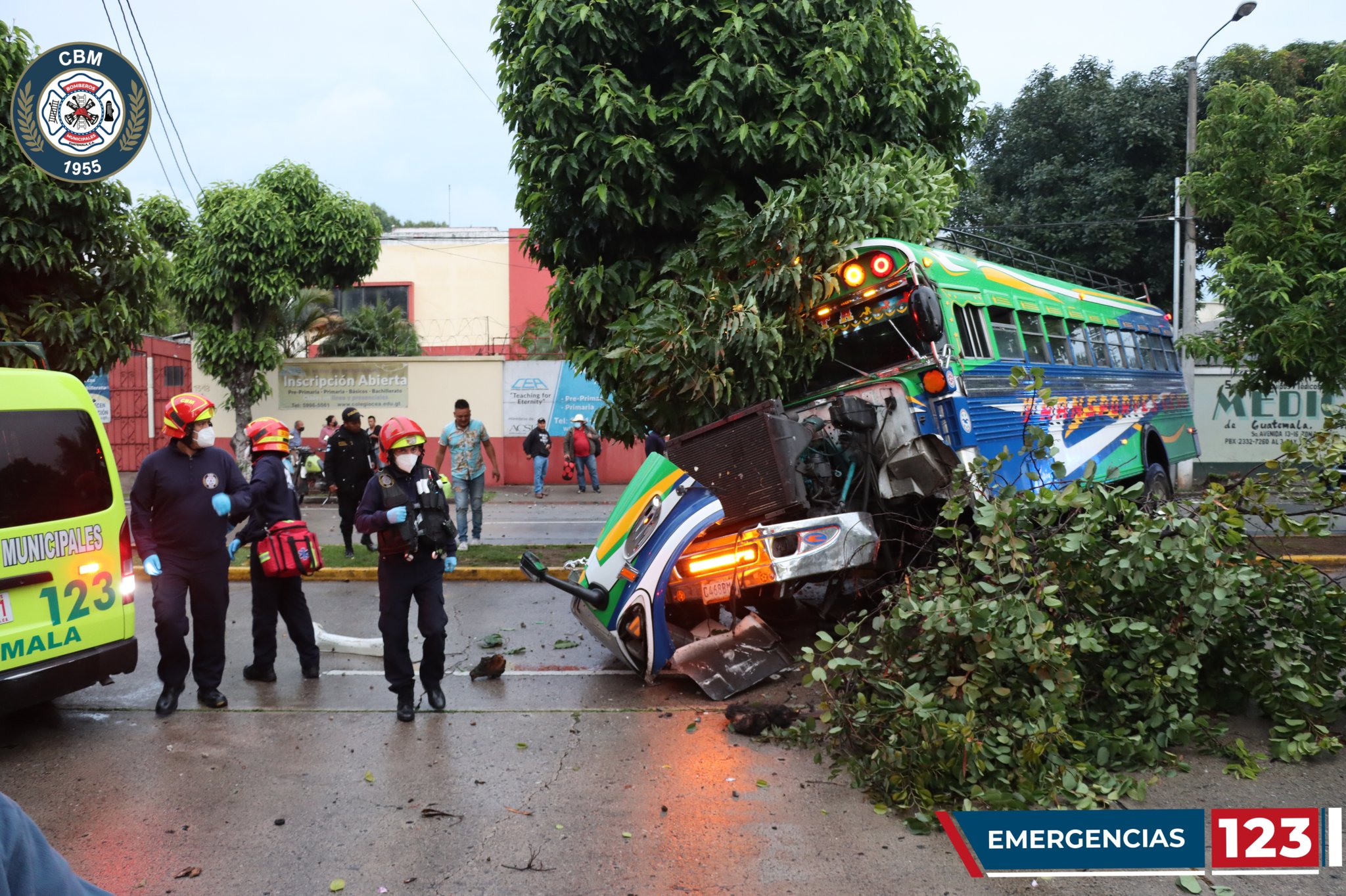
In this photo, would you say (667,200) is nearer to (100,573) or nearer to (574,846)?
(100,573)

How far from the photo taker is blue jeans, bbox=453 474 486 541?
1210 cm

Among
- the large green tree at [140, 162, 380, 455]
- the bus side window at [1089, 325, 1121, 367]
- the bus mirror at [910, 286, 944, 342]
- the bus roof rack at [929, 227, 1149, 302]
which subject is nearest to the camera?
the bus mirror at [910, 286, 944, 342]

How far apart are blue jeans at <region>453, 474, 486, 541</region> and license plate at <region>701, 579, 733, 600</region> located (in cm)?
620

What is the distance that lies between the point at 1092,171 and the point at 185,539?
23.4 m

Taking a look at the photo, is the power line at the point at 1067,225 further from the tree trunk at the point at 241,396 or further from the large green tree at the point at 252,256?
the tree trunk at the point at 241,396

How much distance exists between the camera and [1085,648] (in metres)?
4.79

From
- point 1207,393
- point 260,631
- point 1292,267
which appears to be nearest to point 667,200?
point 260,631

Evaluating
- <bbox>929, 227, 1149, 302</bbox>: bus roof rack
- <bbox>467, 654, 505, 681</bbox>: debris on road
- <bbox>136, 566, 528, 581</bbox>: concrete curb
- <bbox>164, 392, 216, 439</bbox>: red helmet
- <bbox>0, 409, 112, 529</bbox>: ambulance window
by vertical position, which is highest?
<bbox>929, 227, 1149, 302</bbox>: bus roof rack

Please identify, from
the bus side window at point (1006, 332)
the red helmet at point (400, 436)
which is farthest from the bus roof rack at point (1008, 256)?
the red helmet at point (400, 436)

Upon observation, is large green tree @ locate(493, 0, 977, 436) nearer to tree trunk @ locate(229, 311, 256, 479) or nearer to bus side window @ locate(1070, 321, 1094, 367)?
bus side window @ locate(1070, 321, 1094, 367)

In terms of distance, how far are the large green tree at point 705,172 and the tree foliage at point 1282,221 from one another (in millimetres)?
4889

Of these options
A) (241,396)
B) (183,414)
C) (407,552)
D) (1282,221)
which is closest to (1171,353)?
(1282,221)

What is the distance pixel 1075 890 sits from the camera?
12.1 ft

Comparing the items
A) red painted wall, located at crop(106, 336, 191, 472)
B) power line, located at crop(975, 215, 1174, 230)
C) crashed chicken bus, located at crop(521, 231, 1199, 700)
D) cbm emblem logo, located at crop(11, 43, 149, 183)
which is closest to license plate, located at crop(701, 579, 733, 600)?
crashed chicken bus, located at crop(521, 231, 1199, 700)
